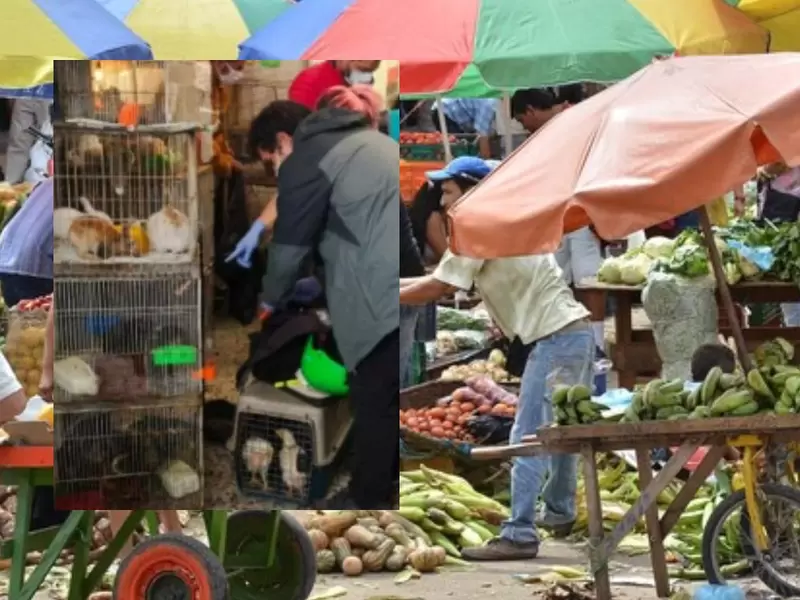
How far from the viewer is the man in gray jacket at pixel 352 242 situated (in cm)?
670

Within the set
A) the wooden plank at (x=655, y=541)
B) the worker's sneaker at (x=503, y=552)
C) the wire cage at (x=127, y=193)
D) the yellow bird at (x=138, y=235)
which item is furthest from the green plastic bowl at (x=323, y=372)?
the worker's sneaker at (x=503, y=552)

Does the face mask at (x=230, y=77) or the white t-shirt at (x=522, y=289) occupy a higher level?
the face mask at (x=230, y=77)

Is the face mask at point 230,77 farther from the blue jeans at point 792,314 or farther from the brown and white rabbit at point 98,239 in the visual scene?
the blue jeans at point 792,314

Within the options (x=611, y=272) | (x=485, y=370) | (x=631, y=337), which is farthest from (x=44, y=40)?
(x=631, y=337)

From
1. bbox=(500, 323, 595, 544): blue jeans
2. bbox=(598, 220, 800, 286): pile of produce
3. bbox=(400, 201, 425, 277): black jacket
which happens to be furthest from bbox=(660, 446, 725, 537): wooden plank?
bbox=(598, 220, 800, 286): pile of produce

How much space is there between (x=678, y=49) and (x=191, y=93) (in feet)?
20.0

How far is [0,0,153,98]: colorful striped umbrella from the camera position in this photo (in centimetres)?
1091

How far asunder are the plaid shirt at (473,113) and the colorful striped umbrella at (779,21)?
21.4 feet

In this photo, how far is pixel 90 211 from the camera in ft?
22.4

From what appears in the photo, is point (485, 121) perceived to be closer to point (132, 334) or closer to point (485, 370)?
point (485, 370)

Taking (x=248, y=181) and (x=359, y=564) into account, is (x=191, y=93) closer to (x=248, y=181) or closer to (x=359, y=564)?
(x=248, y=181)

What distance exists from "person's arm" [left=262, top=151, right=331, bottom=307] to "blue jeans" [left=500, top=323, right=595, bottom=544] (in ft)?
10.3

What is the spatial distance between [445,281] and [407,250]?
1862 mm

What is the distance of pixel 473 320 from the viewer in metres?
16.1
